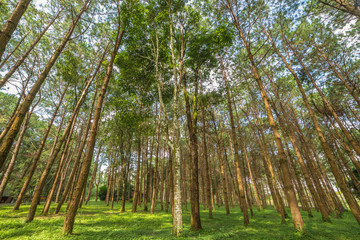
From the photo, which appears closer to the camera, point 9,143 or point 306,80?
point 9,143

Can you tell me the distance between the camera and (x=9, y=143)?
14.3 ft

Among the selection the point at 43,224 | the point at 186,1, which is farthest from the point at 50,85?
the point at 186,1

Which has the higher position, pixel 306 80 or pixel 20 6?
pixel 306 80

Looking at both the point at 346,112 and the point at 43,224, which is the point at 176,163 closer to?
the point at 43,224

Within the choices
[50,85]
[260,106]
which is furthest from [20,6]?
[260,106]

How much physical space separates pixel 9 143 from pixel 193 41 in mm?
11723

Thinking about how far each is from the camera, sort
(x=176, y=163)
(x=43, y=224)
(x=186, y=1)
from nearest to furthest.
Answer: (x=176, y=163), (x=43, y=224), (x=186, y=1)

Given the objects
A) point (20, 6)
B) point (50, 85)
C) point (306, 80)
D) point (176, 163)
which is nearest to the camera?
point (20, 6)

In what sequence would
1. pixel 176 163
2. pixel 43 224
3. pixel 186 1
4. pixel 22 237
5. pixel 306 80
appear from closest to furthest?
pixel 22 237 → pixel 176 163 → pixel 43 224 → pixel 186 1 → pixel 306 80

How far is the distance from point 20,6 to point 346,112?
2502cm

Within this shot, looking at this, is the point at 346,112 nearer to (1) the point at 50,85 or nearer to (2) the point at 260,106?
(2) the point at 260,106

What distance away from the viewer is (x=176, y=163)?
7535 mm

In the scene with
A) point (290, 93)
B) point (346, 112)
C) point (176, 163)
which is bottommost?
point (176, 163)

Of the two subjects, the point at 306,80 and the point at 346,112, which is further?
the point at 346,112
